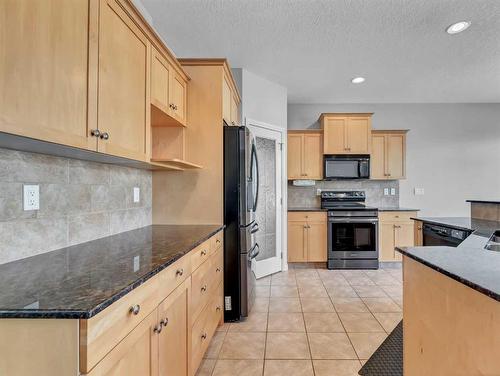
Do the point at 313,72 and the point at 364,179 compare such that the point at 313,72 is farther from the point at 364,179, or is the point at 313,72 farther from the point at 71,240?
the point at 71,240

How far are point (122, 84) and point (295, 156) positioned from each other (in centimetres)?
337

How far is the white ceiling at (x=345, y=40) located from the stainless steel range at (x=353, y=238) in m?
1.89

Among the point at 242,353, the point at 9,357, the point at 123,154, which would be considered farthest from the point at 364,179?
the point at 9,357

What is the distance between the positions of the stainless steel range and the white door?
0.81 metres

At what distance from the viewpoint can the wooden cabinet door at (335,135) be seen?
4395 millimetres

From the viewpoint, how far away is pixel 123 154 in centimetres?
144

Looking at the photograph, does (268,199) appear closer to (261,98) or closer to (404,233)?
(261,98)

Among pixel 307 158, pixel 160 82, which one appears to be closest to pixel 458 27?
pixel 307 158

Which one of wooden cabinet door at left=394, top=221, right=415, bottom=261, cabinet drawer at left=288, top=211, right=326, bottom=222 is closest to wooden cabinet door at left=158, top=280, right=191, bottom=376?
cabinet drawer at left=288, top=211, right=326, bottom=222

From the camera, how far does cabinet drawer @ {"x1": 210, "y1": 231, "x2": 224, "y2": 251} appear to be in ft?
6.76

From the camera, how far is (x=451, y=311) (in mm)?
998

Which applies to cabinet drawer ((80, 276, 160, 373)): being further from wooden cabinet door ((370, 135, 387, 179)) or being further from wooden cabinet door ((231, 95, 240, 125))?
wooden cabinet door ((370, 135, 387, 179))

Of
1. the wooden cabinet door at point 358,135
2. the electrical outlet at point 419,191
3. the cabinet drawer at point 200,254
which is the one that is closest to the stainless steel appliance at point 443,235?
the cabinet drawer at point 200,254

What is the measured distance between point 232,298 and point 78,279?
5.61 feet
